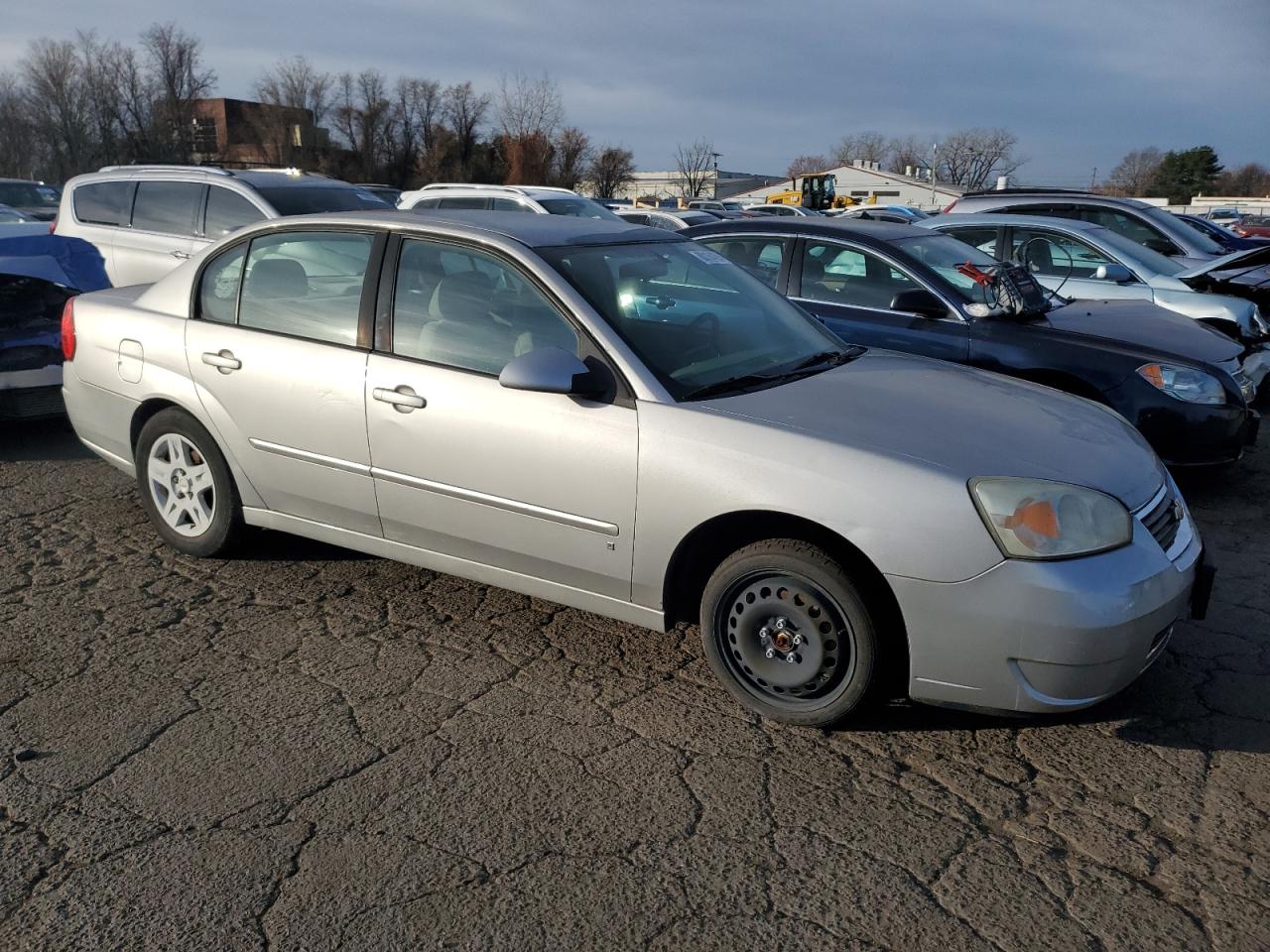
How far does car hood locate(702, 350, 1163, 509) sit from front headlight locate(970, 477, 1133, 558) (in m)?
0.07

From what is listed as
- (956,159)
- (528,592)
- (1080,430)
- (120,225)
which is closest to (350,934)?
(528,592)

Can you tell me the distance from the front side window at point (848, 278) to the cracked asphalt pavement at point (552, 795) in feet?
9.19

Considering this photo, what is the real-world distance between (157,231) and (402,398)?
21.9ft

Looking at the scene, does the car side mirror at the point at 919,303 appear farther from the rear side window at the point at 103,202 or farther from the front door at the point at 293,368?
the rear side window at the point at 103,202

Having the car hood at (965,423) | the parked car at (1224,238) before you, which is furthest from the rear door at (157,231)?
the parked car at (1224,238)

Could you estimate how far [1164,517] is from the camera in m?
3.51

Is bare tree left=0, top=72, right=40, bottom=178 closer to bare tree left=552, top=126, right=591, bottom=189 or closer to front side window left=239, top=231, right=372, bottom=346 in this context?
bare tree left=552, top=126, right=591, bottom=189

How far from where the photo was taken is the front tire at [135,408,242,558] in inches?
183

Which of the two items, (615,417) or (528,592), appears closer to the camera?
(615,417)

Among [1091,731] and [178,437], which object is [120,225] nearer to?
[178,437]

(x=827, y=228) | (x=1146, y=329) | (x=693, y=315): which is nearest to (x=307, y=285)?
(x=693, y=315)

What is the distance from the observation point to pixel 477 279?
4027mm

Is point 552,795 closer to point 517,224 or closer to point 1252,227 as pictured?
point 517,224

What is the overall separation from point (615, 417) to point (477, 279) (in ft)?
2.97
